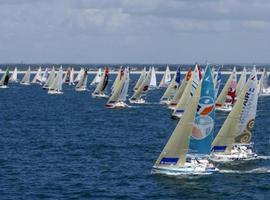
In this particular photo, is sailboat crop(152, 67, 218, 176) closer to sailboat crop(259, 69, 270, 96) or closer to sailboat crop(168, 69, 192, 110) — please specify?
sailboat crop(168, 69, 192, 110)

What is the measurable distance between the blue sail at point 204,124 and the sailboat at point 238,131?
5784 mm

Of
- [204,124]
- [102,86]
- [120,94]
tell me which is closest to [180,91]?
[120,94]

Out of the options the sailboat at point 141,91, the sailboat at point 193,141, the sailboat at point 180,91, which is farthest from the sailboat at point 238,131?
the sailboat at point 141,91

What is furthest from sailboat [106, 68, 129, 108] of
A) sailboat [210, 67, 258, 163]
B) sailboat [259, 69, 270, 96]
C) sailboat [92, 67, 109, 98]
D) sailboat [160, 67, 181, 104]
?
sailboat [210, 67, 258, 163]

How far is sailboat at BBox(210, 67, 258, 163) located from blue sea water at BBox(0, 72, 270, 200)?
1.93 m

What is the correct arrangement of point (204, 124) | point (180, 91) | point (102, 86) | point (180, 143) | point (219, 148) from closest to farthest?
point (180, 143), point (204, 124), point (219, 148), point (180, 91), point (102, 86)

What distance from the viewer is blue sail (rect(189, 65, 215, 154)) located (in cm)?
6294

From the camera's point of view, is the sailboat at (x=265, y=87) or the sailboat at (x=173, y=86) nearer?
the sailboat at (x=173, y=86)

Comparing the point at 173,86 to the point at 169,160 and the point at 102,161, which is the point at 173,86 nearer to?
the point at 102,161

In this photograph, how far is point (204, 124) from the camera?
63.8 metres

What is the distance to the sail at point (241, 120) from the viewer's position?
229 feet

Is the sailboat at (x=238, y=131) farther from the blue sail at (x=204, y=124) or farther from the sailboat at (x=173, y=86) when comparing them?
the sailboat at (x=173, y=86)

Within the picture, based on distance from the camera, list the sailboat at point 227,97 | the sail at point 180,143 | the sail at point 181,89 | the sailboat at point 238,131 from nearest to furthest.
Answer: the sail at point 180,143, the sailboat at point 238,131, the sail at point 181,89, the sailboat at point 227,97

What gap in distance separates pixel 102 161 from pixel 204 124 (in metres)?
12.6
